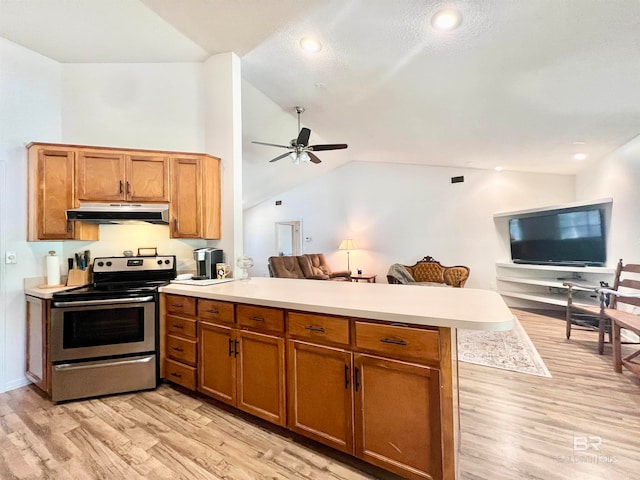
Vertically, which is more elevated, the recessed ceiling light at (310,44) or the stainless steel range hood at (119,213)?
the recessed ceiling light at (310,44)

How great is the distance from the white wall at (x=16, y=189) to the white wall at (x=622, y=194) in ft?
21.1

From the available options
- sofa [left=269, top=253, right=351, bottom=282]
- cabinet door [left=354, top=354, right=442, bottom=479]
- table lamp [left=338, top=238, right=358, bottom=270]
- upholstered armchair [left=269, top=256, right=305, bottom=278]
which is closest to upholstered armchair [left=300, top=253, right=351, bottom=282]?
sofa [left=269, top=253, right=351, bottom=282]

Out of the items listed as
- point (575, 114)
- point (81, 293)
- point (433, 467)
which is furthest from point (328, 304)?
point (575, 114)

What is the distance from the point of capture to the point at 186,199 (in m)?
2.80

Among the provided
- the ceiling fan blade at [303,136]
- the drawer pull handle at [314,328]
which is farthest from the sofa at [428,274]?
the drawer pull handle at [314,328]

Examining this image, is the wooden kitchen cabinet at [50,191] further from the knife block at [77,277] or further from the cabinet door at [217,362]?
the cabinet door at [217,362]

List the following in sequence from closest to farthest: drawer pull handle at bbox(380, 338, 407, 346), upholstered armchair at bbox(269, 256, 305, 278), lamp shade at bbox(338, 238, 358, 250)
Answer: drawer pull handle at bbox(380, 338, 407, 346) < upholstered armchair at bbox(269, 256, 305, 278) < lamp shade at bbox(338, 238, 358, 250)

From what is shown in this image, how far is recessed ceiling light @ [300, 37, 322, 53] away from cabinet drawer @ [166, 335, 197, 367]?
266cm

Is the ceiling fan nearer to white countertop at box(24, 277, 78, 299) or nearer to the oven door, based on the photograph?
the oven door

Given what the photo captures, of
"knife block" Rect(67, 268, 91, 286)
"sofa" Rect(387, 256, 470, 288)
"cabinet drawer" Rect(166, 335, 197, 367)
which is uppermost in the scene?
"knife block" Rect(67, 268, 91, 286)

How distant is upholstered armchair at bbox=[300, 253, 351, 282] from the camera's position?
21.7ft

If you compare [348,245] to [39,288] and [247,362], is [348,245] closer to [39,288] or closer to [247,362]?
[247,362]

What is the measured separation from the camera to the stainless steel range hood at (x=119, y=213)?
97.3 inches

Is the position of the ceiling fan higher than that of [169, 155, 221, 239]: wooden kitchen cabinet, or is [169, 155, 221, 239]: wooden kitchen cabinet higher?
the ceiling fan
